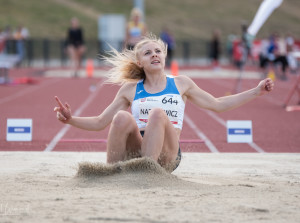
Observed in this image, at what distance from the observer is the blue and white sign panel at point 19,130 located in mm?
8617

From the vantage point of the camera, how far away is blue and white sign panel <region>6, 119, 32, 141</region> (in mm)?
8617

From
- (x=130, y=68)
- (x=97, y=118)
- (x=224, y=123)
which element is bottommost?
(x=224, y=123)

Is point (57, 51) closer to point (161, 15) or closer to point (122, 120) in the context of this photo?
point (161, 15)

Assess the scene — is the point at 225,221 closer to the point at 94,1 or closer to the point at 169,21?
the point at 169,21

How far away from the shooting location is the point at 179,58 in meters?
40.9

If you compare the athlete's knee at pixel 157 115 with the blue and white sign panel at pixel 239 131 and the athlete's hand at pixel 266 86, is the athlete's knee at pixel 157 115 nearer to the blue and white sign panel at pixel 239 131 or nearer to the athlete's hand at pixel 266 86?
the athlete's hand at pixel 266 86

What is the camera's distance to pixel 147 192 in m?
4.99

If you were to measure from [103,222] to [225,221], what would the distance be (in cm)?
76

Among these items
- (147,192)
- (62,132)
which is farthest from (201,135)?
(147,192)

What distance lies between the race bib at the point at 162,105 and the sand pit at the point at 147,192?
1.71 ft

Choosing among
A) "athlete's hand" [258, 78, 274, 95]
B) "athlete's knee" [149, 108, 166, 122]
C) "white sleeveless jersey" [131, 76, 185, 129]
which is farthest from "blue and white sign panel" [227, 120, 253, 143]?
"athlete's knee" [149, 108, 166, 122]

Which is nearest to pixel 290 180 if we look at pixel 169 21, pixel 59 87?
pixel 59 87

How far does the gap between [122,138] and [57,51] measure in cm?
3169

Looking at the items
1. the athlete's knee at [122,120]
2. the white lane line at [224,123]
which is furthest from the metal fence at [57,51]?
the athlete's knee at [122,120]
